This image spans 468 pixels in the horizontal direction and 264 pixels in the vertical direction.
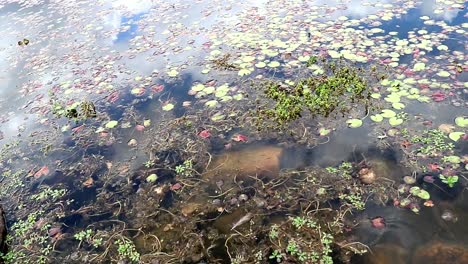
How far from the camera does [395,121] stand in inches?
198

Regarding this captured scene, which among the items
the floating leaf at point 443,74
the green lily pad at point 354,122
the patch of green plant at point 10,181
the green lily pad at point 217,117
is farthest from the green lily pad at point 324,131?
the patch of green plant at point 10,181

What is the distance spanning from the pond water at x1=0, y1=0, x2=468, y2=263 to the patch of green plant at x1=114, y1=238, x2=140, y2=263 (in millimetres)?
14

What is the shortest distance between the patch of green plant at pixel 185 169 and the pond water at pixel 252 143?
0.05 feet

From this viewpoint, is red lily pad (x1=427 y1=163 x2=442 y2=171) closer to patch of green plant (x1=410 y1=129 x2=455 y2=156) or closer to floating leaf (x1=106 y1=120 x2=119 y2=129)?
patch of green plant (x1=410 y1=129 x2=455 y2=156)

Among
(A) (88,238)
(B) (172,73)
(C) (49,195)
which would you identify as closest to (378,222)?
(A) (88,238)

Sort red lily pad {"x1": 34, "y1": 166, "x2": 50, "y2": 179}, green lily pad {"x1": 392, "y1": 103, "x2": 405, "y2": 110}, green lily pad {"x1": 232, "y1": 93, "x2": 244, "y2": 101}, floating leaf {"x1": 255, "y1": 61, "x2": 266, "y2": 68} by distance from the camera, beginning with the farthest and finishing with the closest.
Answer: floating leaf {"x1": 255, "y1": 61, "x2": 266, "y2": 68}
green lily pad {"x1": 232, "y1": 93, "x2": 244, "y2": 101}
red lily pad {"x1": 34, "y1": 166, "x2": 50, "y2": 179}
green lily pad {"x1": 392, "y1": 103, "x2": 405, "y2": 110}

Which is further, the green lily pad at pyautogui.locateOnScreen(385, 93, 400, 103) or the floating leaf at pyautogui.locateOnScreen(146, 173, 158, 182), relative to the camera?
the green lily pad at pyautogui.locateOnScreen(385, 93, 400, 103)

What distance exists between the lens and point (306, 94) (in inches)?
227

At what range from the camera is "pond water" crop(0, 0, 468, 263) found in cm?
387

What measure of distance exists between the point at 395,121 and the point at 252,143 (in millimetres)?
2126

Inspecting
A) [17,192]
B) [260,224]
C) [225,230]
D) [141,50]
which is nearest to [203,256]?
[225,230]

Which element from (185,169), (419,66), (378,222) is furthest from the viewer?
(419,66)

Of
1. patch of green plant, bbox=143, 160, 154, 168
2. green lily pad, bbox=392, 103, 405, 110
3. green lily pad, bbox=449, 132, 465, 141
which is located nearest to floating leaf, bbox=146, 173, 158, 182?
patch of green plant, bbox=143, 160, 154, 168

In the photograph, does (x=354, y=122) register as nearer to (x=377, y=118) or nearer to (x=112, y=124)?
(x=377, y=118)
